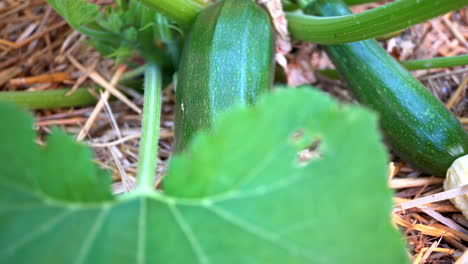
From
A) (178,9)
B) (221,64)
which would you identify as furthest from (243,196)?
(178,9)

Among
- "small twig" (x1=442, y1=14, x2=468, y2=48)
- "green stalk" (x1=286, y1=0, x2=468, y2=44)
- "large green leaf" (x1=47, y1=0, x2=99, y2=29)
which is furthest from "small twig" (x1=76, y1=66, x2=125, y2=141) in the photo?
"small twig" (x1=442, y1=14, x2=468, y2=48)

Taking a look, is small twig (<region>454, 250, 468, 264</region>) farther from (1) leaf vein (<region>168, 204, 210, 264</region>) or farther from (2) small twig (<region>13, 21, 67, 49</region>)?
(2) small twig (<region>13, 21, 67, 49</region>)

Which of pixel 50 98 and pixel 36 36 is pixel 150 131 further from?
pixel 36 36

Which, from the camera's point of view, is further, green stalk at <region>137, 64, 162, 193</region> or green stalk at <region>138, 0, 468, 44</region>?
green stalk at <region>138, 0, 468, 44</region>

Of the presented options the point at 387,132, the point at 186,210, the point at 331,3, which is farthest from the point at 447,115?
the point at 186,210

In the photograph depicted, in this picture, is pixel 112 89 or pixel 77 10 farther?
pixel 112 89

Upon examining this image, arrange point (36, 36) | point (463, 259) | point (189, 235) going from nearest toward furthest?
point (189, 235), point (463, 259), point (36, 36)
